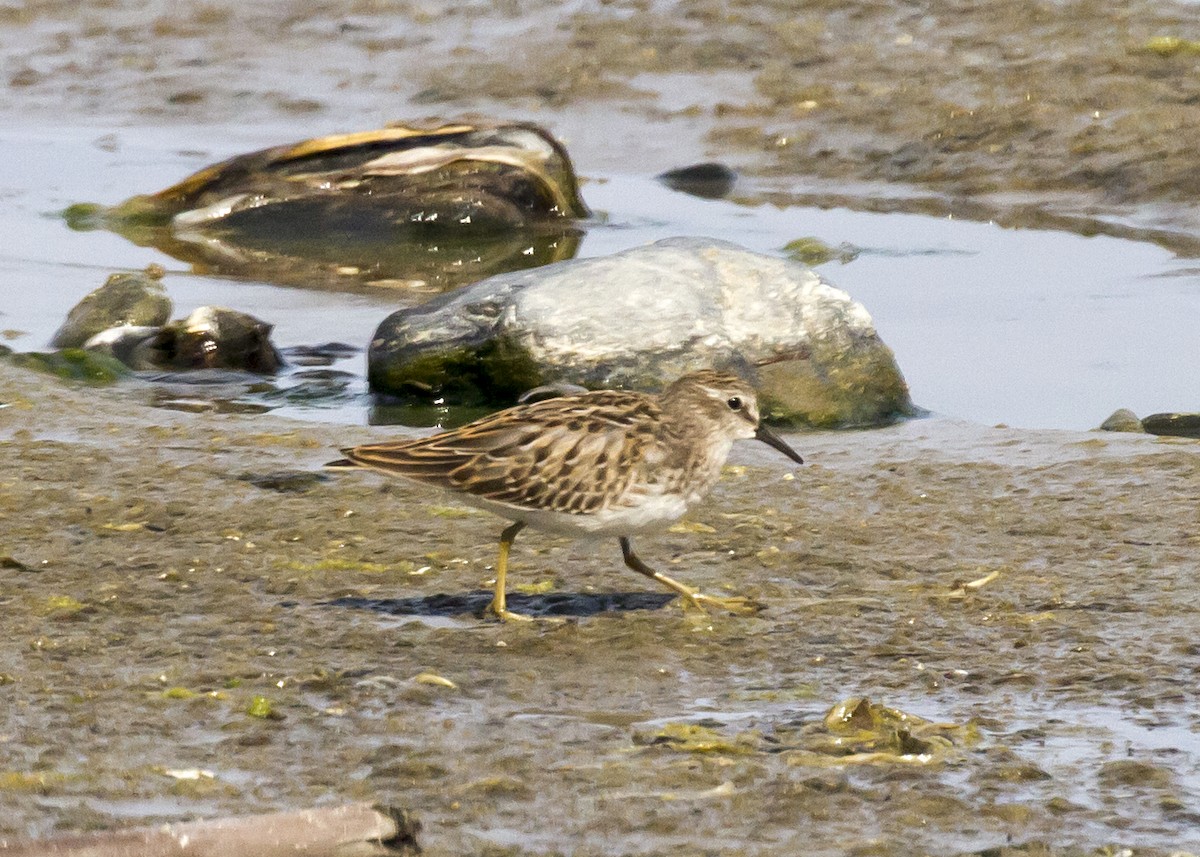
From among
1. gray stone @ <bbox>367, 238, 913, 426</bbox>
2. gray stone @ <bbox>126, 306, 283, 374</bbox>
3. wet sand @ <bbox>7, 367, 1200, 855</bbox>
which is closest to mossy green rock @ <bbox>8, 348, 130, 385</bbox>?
gray stone @ <bbox>126, 306, 283, 374</bbox>

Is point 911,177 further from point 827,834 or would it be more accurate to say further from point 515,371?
point 827,834

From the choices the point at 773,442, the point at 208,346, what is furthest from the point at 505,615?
the point at 208,346

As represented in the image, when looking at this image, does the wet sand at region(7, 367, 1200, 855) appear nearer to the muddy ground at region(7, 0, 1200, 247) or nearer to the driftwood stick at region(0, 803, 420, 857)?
the driftwood stick at region(0, 803, 420, 857)

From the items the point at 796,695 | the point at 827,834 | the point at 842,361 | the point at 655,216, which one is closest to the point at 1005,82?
the point at 655,216

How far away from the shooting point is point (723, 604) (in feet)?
20.3

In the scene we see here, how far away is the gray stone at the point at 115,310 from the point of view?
10.0 metres

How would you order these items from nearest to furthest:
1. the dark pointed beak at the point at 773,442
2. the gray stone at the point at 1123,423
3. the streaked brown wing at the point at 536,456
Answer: the streaked brown wing at the point at 536,456 → the dark pointed beak at the point at 773,442 → the gray stone at the point at 1123,423

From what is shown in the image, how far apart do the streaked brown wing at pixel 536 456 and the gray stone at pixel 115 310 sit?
13.9ft

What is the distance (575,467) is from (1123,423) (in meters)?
3.42

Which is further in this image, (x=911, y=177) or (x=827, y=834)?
(x=911, y=177)

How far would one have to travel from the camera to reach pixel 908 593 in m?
6.42

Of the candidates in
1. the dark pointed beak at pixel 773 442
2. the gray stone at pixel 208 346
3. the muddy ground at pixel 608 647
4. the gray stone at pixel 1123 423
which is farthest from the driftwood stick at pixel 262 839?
the gray stone at pixel 208 346

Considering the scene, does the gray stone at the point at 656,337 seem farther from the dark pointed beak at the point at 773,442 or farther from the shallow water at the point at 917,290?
the dark pointed beak at the point at 773,442

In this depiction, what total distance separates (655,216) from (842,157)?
1.90 meters
